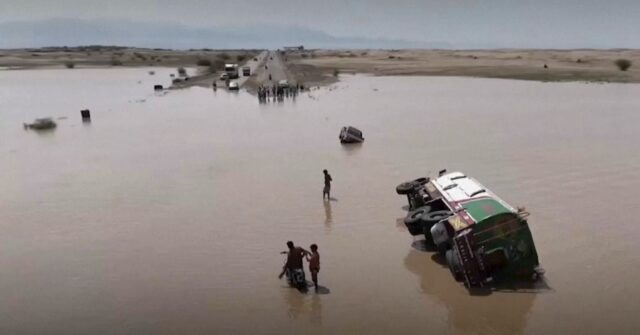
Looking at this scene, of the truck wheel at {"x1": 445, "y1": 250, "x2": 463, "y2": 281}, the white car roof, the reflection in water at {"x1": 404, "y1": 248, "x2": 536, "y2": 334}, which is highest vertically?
the white car roof

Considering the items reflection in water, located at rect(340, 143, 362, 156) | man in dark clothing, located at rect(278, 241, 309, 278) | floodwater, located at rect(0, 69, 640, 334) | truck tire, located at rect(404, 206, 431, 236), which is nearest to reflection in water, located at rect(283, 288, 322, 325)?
floodwater, located at rect(0, 69, 640, 334)

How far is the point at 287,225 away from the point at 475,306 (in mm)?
6572

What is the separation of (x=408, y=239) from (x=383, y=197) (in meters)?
3.96

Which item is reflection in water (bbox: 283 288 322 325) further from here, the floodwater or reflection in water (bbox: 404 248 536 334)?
reflection in water (bbox: 404 248 536 334)

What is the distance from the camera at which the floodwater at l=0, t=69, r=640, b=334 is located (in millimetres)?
10867

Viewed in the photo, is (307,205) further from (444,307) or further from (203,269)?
(444,307)

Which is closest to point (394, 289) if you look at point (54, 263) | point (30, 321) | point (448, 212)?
point (448, 212)

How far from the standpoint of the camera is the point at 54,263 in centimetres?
1364

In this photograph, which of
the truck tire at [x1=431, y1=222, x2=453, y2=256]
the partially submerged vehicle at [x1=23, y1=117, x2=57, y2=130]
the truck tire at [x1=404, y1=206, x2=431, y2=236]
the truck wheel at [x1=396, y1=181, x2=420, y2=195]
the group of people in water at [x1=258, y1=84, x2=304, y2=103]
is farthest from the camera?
the group of people in water at [x1=258, y1=84, x2=304, y2=103]

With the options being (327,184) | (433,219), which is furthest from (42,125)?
(433,219)

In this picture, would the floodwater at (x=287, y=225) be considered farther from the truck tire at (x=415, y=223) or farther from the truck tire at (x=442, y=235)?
the truck tire at (x=442, y=235)

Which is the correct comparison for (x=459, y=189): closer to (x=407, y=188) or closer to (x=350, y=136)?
(x=407, y=188)

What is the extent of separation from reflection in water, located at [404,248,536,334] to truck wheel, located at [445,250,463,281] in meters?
0.15

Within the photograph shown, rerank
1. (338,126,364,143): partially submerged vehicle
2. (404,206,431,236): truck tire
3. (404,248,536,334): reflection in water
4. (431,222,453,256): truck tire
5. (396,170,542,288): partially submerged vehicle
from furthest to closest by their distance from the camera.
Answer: (338,126,364,143): partially submerged vehicle → (404,206,431,236): truck tire → (431,222,453,256): truck tire → (396,170,542,288): partially submerged vehicle → (404,248,536,334): reflection in water
